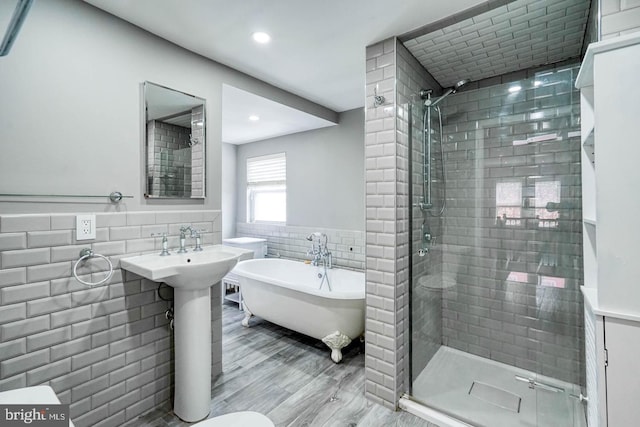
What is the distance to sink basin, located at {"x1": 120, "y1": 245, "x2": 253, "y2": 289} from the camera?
1597 millimetres

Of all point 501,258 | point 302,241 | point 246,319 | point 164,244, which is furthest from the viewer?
point 302,241

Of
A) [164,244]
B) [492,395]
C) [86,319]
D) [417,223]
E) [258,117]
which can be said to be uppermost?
[258,117]

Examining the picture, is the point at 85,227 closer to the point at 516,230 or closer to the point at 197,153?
the point at 197,153

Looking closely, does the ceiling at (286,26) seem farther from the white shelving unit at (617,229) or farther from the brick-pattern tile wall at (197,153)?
the white shelving unit at (617,229)

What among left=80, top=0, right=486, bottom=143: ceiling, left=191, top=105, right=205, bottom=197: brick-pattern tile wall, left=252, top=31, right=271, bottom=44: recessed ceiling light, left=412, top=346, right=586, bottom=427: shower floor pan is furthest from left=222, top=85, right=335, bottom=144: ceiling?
left=412, top=346, right=586, bottom=427: shower floor pan

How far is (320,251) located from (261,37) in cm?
238

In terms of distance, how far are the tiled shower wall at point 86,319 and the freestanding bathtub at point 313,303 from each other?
106 centimetres

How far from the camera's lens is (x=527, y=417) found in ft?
6.30

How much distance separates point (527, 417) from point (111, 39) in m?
3.60

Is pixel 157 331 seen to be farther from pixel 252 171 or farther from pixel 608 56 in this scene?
pixel 252 171

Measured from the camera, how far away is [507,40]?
2.05 m

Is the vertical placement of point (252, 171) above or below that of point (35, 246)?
above

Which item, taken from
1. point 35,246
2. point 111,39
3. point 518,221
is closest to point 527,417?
point 518,221

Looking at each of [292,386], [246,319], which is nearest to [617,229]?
[292,386]
